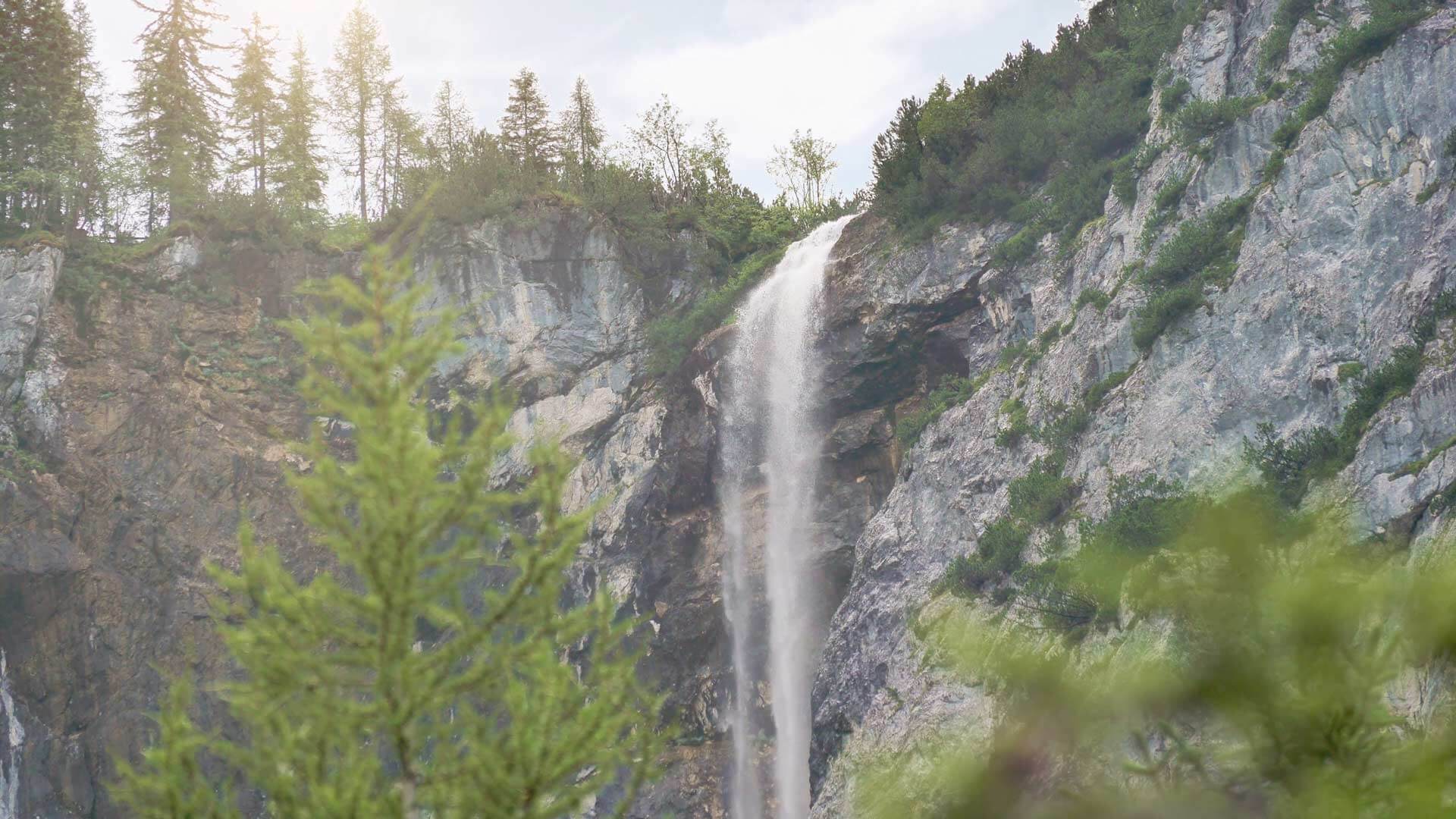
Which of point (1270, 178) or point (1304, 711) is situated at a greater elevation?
point (1270, 178)

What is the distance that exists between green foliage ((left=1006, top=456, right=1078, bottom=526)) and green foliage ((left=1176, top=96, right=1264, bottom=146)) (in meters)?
8.86

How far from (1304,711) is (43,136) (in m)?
45.6

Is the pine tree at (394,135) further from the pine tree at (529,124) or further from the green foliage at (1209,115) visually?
the green foliage at (1209,115)

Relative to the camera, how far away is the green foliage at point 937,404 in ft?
97.7

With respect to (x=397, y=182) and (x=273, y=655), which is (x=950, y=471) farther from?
(x=397, y=182)

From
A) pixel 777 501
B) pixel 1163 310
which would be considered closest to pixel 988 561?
pixel 1163 310

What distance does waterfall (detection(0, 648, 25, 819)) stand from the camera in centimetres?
2773

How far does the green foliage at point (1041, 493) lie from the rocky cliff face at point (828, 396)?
16.6 inches

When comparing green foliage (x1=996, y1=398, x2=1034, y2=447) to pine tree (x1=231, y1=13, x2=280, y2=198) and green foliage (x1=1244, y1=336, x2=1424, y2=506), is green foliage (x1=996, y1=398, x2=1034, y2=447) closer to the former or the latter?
green foliage (x1=1244, y1=336, x2=1424, y2=506)

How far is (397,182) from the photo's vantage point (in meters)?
47.8

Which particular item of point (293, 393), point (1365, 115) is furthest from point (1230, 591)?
point (293, 393)

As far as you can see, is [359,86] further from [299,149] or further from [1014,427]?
[1014,427]

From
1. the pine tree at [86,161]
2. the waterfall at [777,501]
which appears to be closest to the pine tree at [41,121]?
the pine tree at [86,161]

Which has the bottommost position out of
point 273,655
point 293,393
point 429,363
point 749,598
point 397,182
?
point 749,598
